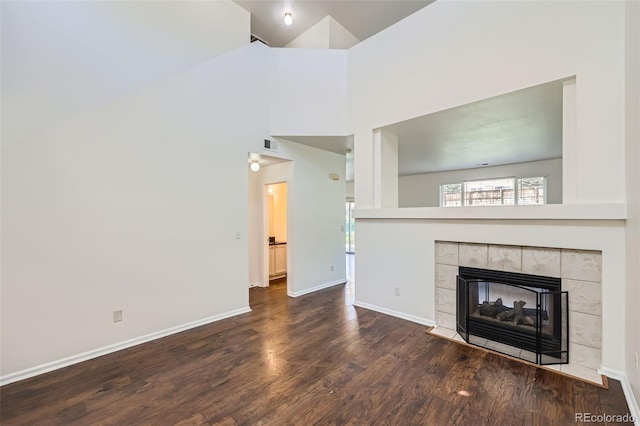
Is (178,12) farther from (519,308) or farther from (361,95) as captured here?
(519,308)

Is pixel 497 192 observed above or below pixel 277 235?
above

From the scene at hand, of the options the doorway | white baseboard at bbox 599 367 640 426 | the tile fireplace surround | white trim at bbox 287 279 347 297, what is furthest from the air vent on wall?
white baseboard at bbox 599 367 640 426

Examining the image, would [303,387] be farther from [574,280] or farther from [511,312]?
[574,280]

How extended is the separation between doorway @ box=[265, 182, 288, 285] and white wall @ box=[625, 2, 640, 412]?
192 inches

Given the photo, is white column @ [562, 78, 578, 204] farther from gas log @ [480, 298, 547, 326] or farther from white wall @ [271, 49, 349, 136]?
white wall @ [271, 49, 349, 136]

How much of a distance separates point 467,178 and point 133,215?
771 centimetres

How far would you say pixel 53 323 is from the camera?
2564 mm

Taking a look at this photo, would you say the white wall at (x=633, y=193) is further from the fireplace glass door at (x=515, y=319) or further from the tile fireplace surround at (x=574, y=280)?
the fireplace glass door at (x=515, y=319)

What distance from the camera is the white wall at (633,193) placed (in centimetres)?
189

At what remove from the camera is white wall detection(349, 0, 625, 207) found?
2.31 m

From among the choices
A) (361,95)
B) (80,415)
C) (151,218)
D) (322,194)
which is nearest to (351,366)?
(80,415)

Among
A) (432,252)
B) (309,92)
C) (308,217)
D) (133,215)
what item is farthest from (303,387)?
(309,92)

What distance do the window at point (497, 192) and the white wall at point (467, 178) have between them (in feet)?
0.41

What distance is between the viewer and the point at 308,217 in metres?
4.96
